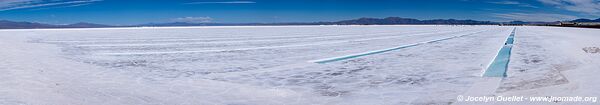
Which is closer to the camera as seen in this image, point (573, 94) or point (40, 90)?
point (573, 94)

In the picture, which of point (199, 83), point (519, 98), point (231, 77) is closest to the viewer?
point (519, 98)

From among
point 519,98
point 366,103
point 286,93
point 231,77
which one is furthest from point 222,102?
point 519,98

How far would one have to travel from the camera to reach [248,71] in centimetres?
595

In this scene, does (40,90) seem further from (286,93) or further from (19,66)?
(19,66)

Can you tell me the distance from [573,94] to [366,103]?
1.65m

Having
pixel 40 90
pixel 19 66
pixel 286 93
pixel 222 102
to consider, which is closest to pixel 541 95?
pixel 286 93

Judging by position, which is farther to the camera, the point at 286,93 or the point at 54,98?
the point at 286,93

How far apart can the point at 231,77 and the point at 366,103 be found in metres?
2.16

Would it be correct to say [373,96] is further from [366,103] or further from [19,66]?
[19,66]

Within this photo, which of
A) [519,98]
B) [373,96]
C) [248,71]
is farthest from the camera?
[248,71]

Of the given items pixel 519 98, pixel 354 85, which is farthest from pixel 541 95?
pixel 354 85

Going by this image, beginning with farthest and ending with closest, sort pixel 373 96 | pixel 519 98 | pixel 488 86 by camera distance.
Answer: pixel 488 86, pixel 373 96, pixel 519 98

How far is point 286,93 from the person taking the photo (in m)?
4.07

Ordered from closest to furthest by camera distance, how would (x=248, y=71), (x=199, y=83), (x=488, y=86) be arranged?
(x=488, y=86)
(x=199, y=83)
(x=248, y=71)
